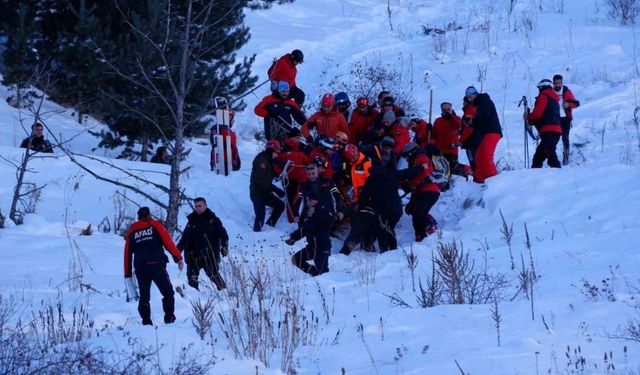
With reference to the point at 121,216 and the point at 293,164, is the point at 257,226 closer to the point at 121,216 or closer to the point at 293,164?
the point at 293,164

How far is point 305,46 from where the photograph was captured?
2830cm

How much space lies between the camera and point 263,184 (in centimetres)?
1524

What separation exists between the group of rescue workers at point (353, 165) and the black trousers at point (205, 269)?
0.02m

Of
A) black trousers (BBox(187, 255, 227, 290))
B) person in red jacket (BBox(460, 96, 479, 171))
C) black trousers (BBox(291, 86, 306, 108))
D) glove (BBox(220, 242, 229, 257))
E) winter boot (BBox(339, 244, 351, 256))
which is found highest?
black trousers (BBox(291, 86, 306, 108))

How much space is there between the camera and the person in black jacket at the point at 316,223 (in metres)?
12.6

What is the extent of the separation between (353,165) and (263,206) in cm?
193

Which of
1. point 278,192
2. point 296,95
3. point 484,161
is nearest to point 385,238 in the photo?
point 484,161

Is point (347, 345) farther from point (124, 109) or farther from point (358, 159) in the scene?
point (124, 109)

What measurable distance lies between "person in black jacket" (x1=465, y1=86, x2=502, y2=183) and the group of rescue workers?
0.02m

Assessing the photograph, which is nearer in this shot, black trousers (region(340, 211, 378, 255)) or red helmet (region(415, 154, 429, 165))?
black trousers (region(340, 211, 378, 255))

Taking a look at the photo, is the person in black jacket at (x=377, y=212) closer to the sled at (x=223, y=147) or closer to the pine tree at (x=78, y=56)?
the sled at (x=223, y=147)

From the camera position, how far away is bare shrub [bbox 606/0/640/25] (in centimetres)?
2689

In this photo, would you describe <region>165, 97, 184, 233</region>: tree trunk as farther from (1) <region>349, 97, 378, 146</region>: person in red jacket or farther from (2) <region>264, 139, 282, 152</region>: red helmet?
(1) <region>349, 97, 378, 146</region>: person in red jacket

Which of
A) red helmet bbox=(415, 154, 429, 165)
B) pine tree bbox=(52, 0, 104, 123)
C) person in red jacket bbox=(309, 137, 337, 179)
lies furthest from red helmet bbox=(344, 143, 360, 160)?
pine tree bbox=(52, 0, 104, 123)
